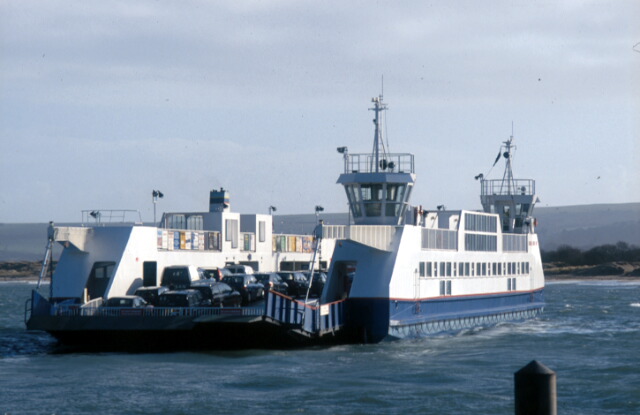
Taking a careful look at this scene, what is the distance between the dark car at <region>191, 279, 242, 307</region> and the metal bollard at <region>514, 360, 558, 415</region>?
24126 mm

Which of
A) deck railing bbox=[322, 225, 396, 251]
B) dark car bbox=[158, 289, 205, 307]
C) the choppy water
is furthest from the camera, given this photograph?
deck railing bbox=[322, 225, 396, 251]

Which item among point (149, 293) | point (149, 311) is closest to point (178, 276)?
point (149, 293)

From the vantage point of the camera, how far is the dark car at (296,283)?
1667 inches

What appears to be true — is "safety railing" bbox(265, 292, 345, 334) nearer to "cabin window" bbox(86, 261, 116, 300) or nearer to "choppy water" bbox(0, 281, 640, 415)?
"choppy water" bbox(0, 281, 640, 415)

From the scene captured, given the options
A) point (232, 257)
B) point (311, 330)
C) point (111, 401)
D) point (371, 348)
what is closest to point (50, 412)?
point (111, 401)

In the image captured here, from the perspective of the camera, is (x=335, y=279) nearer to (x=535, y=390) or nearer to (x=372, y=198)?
(x=372, y=198)

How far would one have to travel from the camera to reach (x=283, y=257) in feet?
189

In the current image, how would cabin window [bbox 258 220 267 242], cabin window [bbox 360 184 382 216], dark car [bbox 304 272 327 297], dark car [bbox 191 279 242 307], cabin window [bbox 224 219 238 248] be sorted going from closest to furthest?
dark car [bbox 191 279 242 307], cabin window [bbox 360 184 382 216], dark car [bbox 304 272 327 297], cabin window [bbox 224 219 238 248], cabin window [bbox 258 220 267 242]

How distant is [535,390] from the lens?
1216cm

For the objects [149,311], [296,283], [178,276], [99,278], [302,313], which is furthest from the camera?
[296,283]

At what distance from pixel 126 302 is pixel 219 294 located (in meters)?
3.74

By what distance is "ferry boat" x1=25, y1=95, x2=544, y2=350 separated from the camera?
32.6 metres

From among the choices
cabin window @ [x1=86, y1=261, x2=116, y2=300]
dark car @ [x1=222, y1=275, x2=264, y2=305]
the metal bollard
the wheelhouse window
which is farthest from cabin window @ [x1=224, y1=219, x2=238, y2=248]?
the metal bollard

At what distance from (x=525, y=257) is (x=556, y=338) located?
39.0 feet
